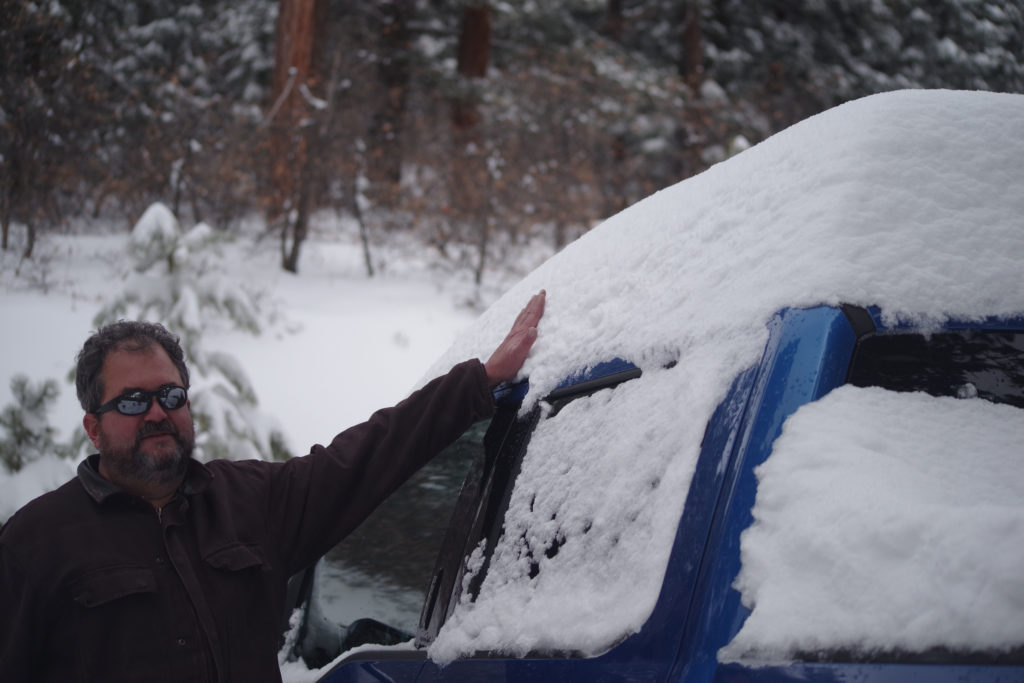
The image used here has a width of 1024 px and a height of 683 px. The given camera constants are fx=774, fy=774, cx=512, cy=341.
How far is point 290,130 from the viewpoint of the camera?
1040 cm

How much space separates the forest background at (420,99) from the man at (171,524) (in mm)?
4883

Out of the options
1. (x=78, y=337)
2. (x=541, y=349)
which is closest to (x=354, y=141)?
(x=78, y=337)

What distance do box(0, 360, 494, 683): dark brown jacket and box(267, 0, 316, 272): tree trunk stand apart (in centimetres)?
882

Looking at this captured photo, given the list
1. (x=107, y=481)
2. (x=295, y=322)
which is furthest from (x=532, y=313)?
(x=295, y=322)

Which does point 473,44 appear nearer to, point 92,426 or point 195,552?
point 92,426

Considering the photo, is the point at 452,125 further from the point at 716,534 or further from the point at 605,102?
the point at 716,534

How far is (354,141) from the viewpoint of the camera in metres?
11.5

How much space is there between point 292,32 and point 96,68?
111 inches

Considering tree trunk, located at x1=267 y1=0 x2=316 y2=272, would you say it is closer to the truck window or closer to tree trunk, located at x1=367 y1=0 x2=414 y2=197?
tree trunk, located at x1=367 y1=0 x2=414 y2=197

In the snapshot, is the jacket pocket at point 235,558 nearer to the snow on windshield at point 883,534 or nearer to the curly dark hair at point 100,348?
the curly dark hair at point 100,348

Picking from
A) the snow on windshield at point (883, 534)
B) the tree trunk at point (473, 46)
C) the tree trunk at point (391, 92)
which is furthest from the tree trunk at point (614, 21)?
the snow on windshield at point (883, 534)

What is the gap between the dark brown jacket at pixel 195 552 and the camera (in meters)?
1.60

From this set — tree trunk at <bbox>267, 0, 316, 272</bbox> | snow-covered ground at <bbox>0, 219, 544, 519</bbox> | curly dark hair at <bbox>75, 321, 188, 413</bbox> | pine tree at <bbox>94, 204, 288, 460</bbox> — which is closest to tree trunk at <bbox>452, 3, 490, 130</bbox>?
tree trunk at <bbox>267, 0, 316, 272</bbox>

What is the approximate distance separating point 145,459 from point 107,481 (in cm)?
10
